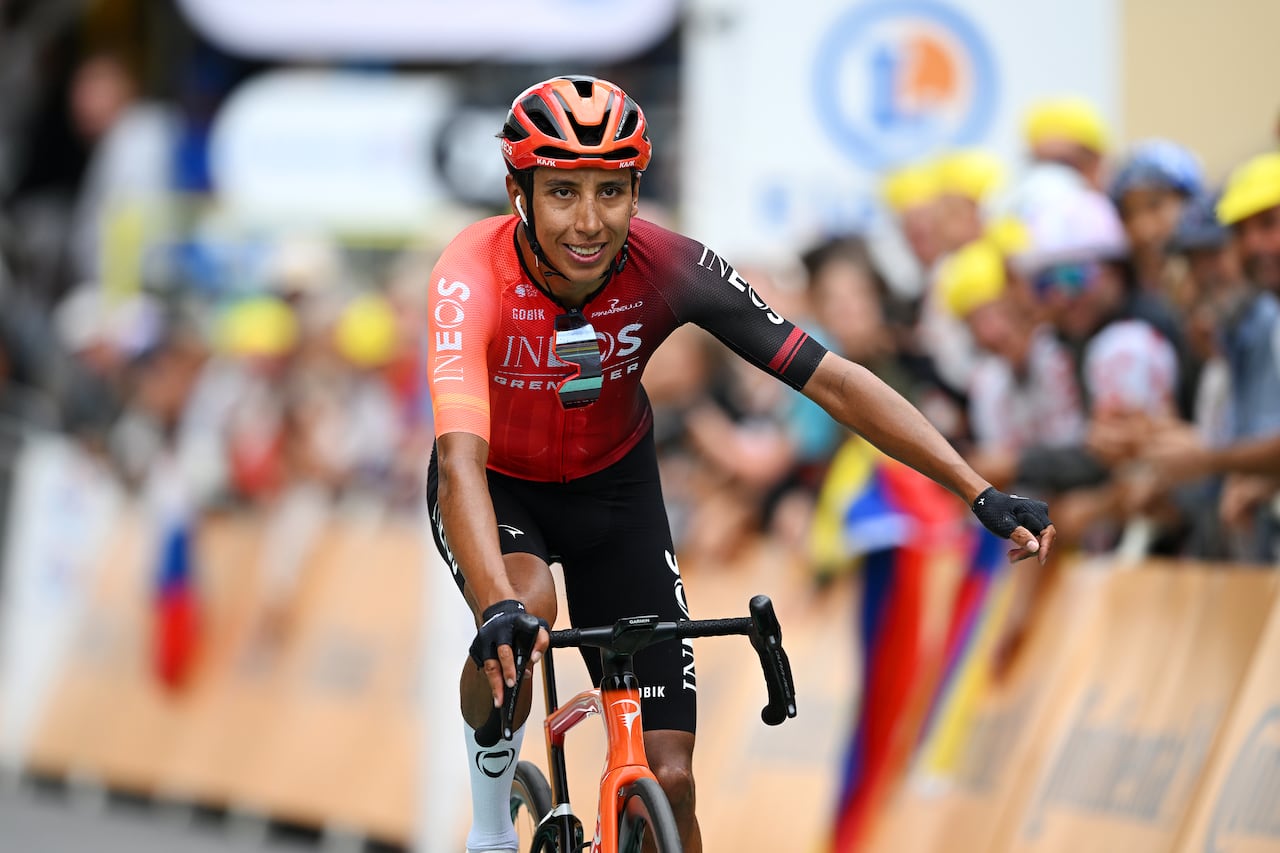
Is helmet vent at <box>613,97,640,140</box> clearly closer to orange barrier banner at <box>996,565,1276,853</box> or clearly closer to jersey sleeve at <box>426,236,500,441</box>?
jersey sleeve at <box>426,236,500,441</box>

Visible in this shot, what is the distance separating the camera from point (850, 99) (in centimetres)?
1057

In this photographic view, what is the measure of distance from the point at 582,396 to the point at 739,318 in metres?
0.51

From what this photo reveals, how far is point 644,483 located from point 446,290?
36.5 inches

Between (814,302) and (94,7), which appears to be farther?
(94,7)

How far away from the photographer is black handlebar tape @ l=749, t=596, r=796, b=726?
504 cm

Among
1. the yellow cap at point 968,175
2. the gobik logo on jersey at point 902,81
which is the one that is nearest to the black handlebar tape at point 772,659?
the yellow cap at point 968,175

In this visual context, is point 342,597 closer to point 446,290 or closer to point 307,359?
point 307,359

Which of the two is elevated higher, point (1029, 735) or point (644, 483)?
point (644, 483)

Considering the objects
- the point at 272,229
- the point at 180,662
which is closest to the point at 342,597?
the point at 180,662

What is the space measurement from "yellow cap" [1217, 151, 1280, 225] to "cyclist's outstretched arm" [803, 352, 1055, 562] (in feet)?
6.88

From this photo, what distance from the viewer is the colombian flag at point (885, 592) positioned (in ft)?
27.4

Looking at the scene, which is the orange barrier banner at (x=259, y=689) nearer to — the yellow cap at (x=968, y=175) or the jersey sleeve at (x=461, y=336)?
the yellow cap at (x=968, y=175)

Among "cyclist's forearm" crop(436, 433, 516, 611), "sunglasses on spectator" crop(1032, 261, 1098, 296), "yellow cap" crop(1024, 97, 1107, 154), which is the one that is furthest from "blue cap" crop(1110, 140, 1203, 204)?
"cyclist's forearm" crop(436, 433, 516, 611)

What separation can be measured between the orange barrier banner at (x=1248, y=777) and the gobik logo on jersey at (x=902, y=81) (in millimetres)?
4468
